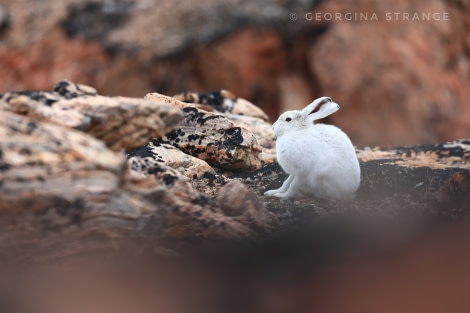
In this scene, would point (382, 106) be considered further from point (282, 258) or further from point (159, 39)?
point (282, 258)

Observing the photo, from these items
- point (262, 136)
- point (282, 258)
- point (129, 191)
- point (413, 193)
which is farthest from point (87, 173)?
point (262, 136)

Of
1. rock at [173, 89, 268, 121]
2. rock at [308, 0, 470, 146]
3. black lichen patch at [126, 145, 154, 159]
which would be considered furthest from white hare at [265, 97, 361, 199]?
rock at [308, 0, 470, 146]

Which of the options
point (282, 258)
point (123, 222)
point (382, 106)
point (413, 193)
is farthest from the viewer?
point (382, 106)

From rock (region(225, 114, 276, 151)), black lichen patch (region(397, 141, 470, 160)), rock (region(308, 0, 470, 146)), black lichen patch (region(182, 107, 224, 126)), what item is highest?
rock (region(308, 0, 470, 146))

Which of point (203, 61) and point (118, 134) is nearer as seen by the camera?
point (118, 134)

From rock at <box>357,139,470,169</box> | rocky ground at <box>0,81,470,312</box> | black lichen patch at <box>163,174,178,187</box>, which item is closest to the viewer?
rocky ground at <box>0,81,470,312</box>

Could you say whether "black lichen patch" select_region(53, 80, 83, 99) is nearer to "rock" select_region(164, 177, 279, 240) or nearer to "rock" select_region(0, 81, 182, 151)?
"rock" select_region(0, 81, 182, 151)
